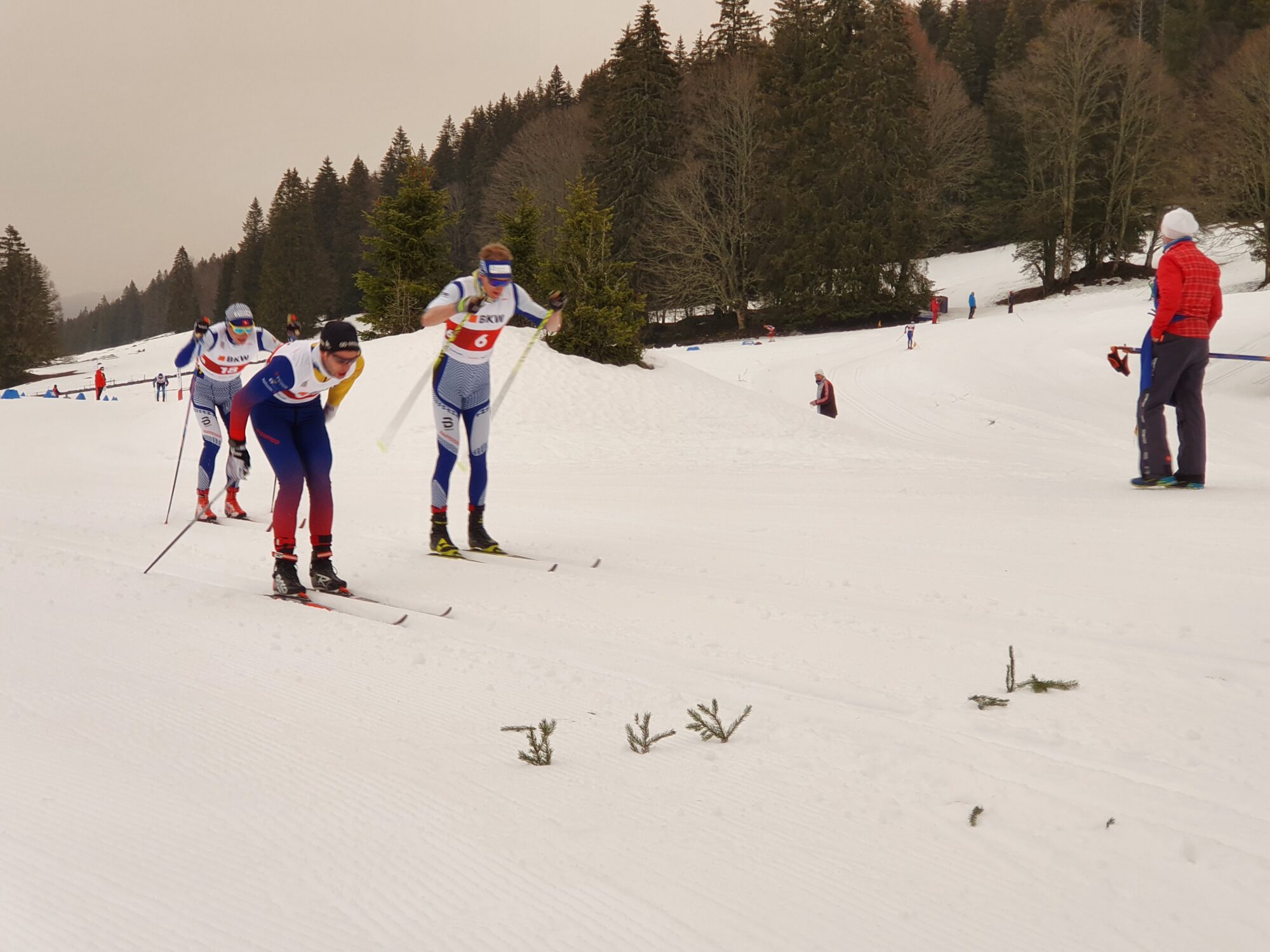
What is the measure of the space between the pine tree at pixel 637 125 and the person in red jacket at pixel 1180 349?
38.0 metres

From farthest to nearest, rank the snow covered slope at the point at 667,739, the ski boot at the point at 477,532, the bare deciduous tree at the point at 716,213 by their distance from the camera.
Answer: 1. the bare deciduous tree at the point at 716,213
2. the ski boot at the point at 477,532
3. the snow covered slope at the point at 667,739

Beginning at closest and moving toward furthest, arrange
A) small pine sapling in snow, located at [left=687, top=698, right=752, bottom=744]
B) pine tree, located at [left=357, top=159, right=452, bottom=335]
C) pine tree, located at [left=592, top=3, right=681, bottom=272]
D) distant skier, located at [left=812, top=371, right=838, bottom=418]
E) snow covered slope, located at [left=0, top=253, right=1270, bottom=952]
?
snow covered slope, located at [left=0, top=253, right=1270, bottom=952] < small pine sapling in snow, located at [left=687, top=698, right=752, bottom=744] < distant skier, located at [left=812, top=371, right=838, bottom=418] < pine tree, located at [left=357, top=159, right=452, bottom=335] < pine tree, located at [left=592, top=3, right=681, bottom=272]

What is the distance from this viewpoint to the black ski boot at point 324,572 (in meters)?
6.00

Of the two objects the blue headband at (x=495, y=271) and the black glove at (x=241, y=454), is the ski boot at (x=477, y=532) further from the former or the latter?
the blue headband at (x=495, y=271)

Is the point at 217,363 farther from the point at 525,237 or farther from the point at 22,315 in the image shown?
the point at 22,315

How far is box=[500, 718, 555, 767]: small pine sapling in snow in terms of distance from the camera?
3088 millimetres

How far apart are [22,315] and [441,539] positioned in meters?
69.0

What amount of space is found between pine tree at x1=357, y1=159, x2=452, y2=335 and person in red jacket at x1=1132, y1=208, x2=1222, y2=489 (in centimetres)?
2135

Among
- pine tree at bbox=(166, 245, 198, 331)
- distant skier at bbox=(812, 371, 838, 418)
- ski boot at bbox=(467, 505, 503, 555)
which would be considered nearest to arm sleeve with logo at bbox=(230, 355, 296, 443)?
ski boot at bbox=(467, 505, 503, 555)

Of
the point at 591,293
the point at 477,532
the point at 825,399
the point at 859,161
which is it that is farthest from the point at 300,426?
the point at 859,161

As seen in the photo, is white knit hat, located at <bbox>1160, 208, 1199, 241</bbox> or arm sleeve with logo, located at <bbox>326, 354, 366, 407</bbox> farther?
white knit hat, located at <bbox>1160, 208, 1199, 241</bbox>

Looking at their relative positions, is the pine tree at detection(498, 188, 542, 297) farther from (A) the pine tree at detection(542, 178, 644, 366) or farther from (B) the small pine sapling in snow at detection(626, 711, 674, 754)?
(B) the small pine sapling in snow at detection(626, 711, 674, 754)

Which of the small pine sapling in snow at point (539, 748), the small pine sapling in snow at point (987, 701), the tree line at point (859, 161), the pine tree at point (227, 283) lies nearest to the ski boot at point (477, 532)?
the small pine sapling in snow at point (539, 748)

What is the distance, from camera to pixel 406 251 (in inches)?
1072
